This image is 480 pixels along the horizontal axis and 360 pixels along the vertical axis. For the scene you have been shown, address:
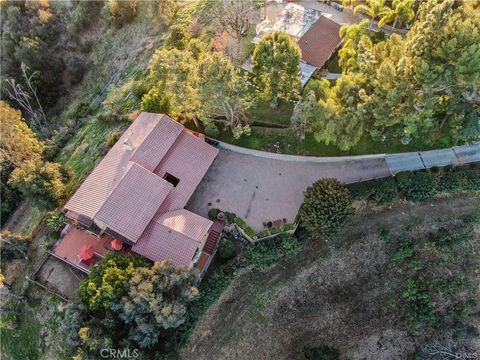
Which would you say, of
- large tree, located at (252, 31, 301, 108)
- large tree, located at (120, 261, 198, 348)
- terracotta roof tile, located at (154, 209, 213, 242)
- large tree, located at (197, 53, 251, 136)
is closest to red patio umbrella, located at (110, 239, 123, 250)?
terracotta roof tile, located at (154, 209, 213, 242)

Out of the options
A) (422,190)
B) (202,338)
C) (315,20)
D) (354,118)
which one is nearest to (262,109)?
(354,118)

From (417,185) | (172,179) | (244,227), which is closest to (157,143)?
(172,179)

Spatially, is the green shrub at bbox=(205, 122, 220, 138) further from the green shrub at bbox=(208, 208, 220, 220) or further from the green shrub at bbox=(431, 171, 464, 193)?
the green shrub at bbox=(431, 171, 464, 193)

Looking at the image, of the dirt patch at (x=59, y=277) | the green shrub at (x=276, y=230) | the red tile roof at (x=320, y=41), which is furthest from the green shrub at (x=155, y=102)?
the dirt patch at (x=59, y=277)

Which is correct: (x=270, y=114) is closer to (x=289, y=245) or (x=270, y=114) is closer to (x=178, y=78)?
(x=178, y=78)

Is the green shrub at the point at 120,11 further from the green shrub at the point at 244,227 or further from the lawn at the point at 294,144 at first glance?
the green shrub at the point at 244,227

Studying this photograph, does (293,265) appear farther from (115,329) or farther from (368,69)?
(368,69)
